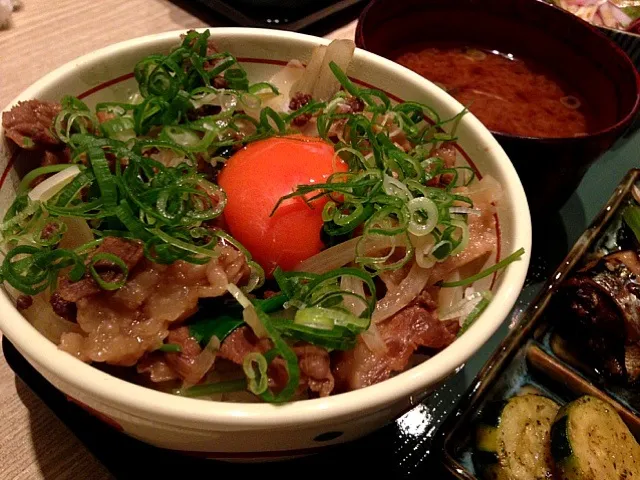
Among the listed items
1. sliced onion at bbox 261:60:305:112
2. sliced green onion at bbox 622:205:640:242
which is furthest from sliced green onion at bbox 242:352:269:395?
sliced green onion at bbox 622:205:640:242

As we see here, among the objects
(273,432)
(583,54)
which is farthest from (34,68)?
(583,54)

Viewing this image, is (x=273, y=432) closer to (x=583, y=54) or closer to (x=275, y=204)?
→ (x=275, y=204)

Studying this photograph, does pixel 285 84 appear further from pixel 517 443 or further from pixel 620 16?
pixel 620 16

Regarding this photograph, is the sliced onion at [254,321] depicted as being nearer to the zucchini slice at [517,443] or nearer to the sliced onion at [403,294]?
the sliced onion at [403,294]

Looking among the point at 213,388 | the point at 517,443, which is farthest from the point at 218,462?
the point at 517,443

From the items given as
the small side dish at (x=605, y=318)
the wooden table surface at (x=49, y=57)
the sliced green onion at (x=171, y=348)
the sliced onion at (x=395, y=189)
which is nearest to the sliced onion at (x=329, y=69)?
the sliced onion at (x=395, y=189)
